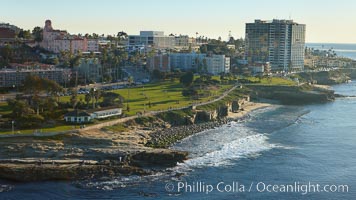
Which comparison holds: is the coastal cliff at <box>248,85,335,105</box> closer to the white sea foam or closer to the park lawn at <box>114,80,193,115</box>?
the park lawn at <box>114,80,193,115</box>

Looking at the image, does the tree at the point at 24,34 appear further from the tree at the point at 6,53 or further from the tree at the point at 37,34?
the tree at the point at 6,53

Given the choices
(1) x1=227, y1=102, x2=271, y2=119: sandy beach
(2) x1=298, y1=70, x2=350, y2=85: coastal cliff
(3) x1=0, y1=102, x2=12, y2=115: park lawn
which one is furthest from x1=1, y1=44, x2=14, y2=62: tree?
(2) x1=298, y1=70, x2=350, y2=85: coastal cliff

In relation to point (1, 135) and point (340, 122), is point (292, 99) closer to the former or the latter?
point (340, 122)

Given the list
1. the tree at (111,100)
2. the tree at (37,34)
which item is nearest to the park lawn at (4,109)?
the tree at (111,100)

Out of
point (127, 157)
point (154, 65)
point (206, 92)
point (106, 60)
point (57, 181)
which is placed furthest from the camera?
point (154, 65)

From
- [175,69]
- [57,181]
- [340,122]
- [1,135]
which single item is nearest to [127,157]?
[57,181]

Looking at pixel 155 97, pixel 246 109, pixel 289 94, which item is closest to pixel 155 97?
pixel 155 97
